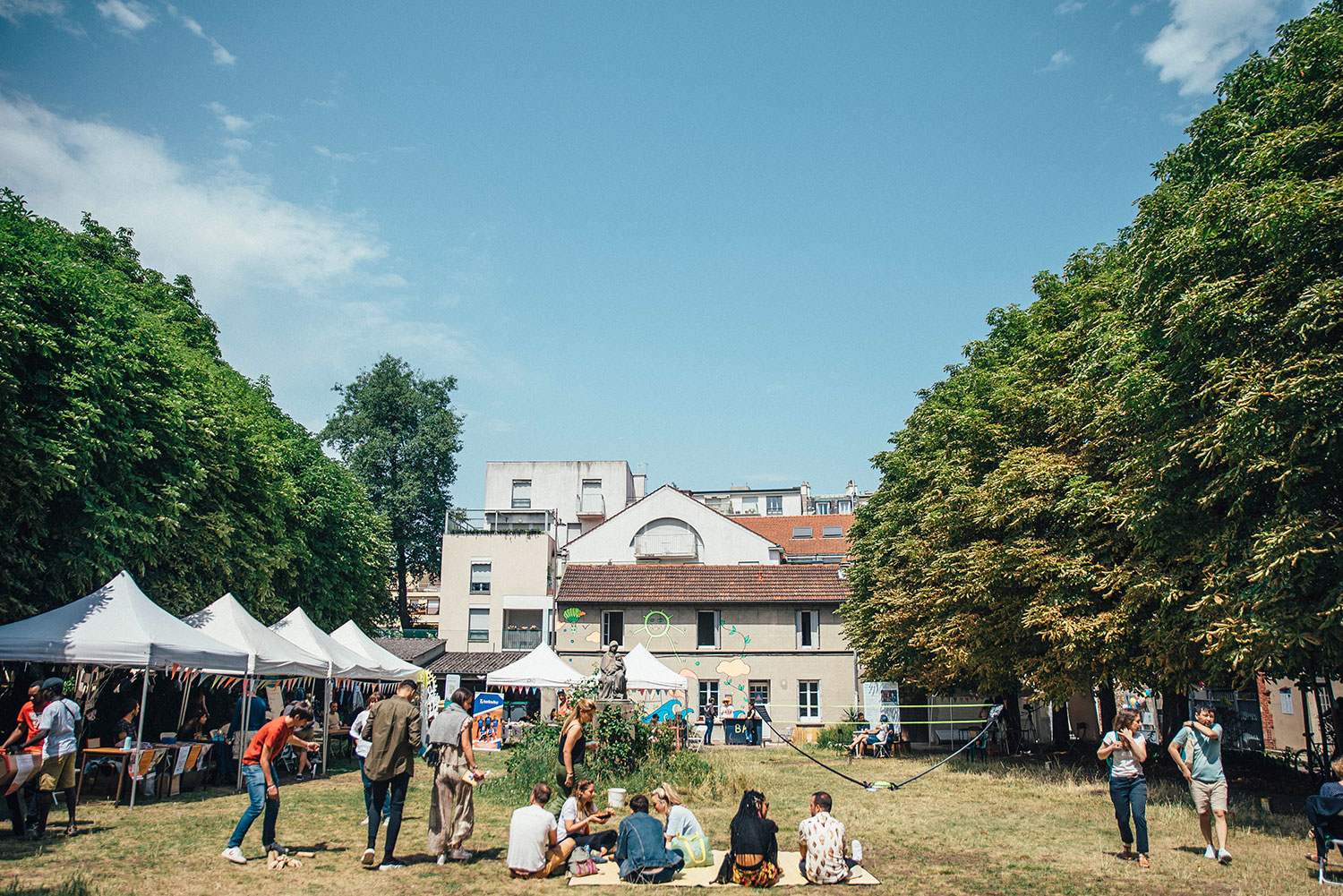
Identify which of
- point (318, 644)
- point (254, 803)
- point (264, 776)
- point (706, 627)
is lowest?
point (254, 803)

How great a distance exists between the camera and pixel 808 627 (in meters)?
38.5

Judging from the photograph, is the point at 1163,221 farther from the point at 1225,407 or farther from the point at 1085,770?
the point at 1085,770

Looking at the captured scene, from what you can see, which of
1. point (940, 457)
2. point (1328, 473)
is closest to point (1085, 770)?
point (940, 457)

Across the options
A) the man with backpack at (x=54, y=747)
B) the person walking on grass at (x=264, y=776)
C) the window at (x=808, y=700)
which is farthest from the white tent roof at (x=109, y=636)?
the window at (x=808, y=700)

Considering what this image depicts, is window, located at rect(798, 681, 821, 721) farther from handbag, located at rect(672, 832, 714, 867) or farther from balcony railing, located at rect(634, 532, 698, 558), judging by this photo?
→ handbag, located at rect(672, 832, 714, 867)

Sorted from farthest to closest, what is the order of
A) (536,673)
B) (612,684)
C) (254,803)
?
(536,673) → (612,684) → (254,803)

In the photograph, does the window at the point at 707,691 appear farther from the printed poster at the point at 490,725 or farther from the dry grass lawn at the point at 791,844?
the dry grass lawn at the point at 791,844

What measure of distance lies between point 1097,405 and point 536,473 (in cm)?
4943

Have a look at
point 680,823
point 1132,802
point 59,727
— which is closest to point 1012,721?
point 1132,802

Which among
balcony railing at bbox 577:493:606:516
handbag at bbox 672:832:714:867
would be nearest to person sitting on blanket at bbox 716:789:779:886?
handbag at bbox 672:832:714:867

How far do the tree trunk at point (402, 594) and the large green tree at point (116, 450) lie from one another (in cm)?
2233

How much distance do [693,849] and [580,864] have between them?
1.30 m

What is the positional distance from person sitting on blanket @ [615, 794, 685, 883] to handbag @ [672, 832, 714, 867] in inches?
19.0

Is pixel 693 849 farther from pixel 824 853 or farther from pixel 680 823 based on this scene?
pixel 824 853
